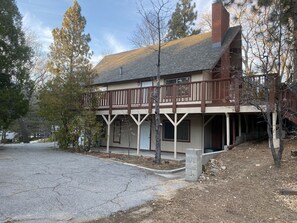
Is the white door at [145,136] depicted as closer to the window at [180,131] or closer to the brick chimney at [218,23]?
the window at [180,131]

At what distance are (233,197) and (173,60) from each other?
11.4 m

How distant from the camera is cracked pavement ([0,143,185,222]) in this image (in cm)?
543

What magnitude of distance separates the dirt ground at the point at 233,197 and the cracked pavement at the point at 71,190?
1.82 ft

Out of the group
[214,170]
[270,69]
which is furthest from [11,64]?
[270,69]

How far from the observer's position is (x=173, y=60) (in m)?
17.2

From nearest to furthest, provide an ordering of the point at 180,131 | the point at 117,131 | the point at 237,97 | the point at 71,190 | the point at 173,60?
1. the point at 71,190
2. the point at 237,97
3. the point at 180,131
4. the point at 173,60
5. the point at 117,131

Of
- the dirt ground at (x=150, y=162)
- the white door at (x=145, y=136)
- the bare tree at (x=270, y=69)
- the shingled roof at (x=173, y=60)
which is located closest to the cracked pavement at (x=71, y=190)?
the dirt ground at (x=150, y=162)

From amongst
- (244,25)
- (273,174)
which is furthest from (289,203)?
(244,25)

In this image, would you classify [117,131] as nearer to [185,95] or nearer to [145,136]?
[145,136]

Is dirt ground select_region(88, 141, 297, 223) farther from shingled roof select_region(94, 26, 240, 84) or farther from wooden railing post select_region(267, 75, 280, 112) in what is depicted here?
shingled roof select_region(94, 26, 240, 84)

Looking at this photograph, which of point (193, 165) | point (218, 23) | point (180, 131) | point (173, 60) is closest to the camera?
point (193, 165)

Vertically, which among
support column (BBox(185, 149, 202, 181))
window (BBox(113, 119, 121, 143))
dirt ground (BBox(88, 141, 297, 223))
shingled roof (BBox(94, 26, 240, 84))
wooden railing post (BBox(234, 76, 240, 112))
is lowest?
dirt ground (BBox(88, 141, 297, 223))

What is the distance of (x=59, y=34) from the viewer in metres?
26.1

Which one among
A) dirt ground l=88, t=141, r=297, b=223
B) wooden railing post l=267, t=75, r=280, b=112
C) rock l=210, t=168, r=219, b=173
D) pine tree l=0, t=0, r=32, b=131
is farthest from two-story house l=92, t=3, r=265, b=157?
pine tree l=0, t=0, r=32, b=131
